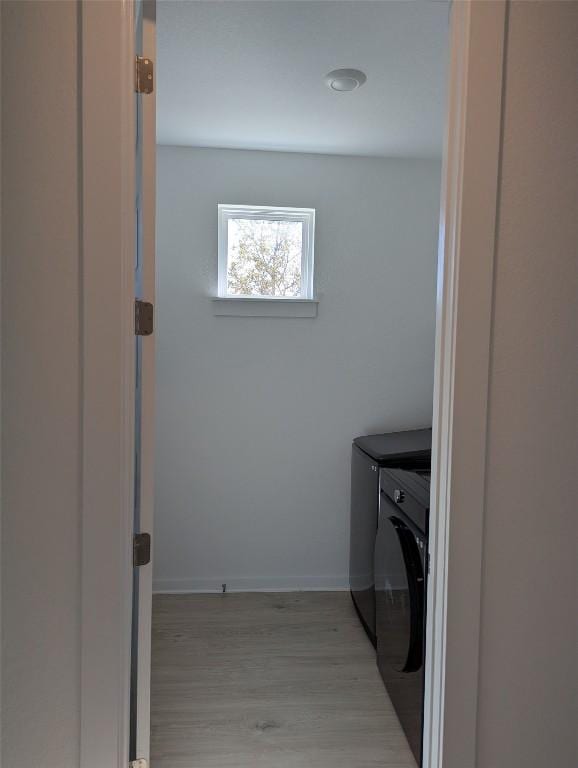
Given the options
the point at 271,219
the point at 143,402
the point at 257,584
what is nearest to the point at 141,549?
the point at 143,402

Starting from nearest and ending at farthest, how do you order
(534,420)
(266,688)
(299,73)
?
(534,420) → (299,73) → (266,688)

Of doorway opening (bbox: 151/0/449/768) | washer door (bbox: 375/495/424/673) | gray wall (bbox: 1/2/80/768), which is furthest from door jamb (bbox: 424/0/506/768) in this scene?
doorway opening (bbox: 151/0/449/768)

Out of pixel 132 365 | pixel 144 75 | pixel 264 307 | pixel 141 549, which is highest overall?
pixel 144 75

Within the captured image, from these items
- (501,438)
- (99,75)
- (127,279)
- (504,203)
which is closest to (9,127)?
(99,75)

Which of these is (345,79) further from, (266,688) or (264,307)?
(266,688)

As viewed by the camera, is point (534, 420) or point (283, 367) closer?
point (534, 420)

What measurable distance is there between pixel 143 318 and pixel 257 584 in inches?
90.3

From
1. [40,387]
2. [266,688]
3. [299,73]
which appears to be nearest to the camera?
[40,387]

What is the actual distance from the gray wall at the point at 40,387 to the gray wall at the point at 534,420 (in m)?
0.94

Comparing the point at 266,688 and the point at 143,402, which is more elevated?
the point at 143,402

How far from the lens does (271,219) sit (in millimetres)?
3230

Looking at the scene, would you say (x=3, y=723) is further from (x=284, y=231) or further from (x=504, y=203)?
(x=284, y=231)

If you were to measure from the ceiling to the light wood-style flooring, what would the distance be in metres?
2.29

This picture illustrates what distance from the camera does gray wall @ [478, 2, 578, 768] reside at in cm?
131
